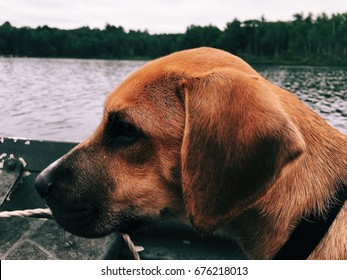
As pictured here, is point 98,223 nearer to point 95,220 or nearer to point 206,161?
point 95,220

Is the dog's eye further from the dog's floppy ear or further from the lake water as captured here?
the lake water

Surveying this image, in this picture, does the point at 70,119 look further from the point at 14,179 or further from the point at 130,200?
the point at 130,200

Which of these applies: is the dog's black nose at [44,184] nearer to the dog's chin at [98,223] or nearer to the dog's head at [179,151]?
the dog's head at [179,151]

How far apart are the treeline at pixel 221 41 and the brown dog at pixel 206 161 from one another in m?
95.7

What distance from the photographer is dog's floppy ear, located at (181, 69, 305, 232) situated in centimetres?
225

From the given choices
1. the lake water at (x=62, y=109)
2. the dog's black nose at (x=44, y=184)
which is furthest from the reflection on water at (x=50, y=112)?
the dog's black nose at (x=44, y=184)

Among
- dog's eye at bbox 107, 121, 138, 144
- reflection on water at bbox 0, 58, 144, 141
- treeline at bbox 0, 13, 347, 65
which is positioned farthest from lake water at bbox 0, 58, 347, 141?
treeline at bbox 0, 13, 347, 65

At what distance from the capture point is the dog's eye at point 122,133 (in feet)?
9.00

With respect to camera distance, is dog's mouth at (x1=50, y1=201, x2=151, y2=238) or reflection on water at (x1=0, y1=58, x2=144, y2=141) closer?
dog's mouth at (x1=50, y1=201, x2=151, y2=238)

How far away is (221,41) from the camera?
11412 centimetres

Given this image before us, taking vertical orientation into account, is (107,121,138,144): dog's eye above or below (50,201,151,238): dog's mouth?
above
